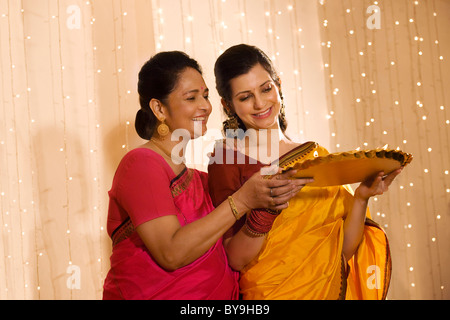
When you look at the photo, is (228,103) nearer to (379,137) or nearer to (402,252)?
(379,137)

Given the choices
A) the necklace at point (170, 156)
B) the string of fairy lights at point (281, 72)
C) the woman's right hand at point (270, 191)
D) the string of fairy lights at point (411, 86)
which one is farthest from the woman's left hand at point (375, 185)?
the string of fairy lights at point (411, 86)

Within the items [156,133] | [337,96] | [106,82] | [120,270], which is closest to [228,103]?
[156,133]

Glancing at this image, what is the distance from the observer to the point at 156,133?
1.79 metres

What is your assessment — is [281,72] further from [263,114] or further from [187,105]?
[187,105]

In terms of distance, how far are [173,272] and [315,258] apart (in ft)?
1.65

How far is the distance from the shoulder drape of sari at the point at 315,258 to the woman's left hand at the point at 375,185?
0.12m

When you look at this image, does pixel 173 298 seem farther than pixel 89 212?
No

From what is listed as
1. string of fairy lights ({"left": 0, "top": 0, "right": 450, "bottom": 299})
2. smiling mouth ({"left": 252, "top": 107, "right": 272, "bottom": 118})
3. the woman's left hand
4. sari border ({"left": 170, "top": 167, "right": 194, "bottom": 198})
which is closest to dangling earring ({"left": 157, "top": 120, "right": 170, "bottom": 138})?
sari border ({"left": 170, "top": 167, "right": 194, "bottom": 198})

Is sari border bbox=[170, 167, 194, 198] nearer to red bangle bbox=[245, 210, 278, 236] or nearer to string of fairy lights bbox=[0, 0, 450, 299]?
red bangle bbox=[245, 210, 278, 236]

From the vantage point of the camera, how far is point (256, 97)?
1865 mm

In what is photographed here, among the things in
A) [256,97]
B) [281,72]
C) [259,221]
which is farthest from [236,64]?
[281,72]

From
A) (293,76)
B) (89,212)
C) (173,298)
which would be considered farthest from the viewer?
(293,76)

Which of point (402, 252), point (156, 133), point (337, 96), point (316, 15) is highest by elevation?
point (316, 15)
